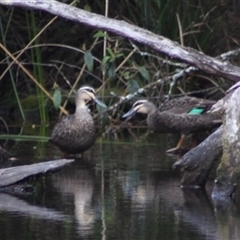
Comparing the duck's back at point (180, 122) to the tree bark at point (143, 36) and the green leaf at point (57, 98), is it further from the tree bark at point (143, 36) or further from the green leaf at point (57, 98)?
the tree bark at point (143, 36)

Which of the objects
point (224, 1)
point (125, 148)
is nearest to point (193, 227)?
point (125, 148)

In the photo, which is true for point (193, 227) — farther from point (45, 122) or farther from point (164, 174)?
point (45, 122)

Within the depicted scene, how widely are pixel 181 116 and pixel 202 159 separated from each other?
165 inches

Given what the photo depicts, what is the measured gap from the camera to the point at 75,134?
12297 mm

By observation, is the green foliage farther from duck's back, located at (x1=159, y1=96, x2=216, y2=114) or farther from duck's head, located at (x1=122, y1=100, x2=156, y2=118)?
duck's back, located at (x1=159, y1=96, x2=216, y2=114)

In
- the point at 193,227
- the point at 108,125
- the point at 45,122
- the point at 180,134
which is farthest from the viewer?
the point at 45,122

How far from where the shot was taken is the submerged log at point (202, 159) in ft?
29.9

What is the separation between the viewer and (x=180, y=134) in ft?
44.4

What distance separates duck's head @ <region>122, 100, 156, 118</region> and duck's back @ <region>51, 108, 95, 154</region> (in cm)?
127

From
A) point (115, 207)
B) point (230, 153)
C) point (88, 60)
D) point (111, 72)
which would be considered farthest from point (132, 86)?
point (115, 207)

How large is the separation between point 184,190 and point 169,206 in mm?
854

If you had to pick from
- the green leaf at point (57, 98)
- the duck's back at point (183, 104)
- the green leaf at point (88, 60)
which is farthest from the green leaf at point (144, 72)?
the green leaf at point (57, 98)

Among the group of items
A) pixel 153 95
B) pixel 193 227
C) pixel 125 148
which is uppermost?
pixel 153 95

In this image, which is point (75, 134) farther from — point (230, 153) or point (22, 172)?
point (230, 153)
